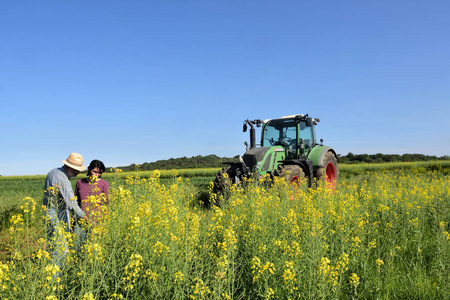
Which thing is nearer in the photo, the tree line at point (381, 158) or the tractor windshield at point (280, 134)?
the tractor windshield at point (280, 134)

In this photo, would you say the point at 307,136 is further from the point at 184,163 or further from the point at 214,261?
the point at 184,163

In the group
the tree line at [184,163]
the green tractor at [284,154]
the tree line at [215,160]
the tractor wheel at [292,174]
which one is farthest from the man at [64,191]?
the tree line at [184,163]

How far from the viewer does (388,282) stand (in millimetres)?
3992

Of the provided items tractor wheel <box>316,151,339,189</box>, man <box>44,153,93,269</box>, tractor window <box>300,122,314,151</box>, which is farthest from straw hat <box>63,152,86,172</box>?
tractor wheel <box>316,151,339,189</box>

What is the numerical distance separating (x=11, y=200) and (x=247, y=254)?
8.86 metres

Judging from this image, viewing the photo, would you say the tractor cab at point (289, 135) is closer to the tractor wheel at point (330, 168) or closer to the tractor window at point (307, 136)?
the tractor window at point (307, 136)

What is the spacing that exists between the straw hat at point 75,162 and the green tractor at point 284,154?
384cm

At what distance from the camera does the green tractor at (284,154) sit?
812cm

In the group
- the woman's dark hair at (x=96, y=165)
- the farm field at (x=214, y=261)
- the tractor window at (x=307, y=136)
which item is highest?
the tractor window at (x=307, y=136)

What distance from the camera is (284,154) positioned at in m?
9.12

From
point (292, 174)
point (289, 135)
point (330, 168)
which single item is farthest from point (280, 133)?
point (330, 168)

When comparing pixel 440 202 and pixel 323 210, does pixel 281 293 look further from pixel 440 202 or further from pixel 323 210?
pixel 440 202

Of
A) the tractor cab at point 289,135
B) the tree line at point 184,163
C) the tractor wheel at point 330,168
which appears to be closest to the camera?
the tractor cab at point 289,135

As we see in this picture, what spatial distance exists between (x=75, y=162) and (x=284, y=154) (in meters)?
5.96
